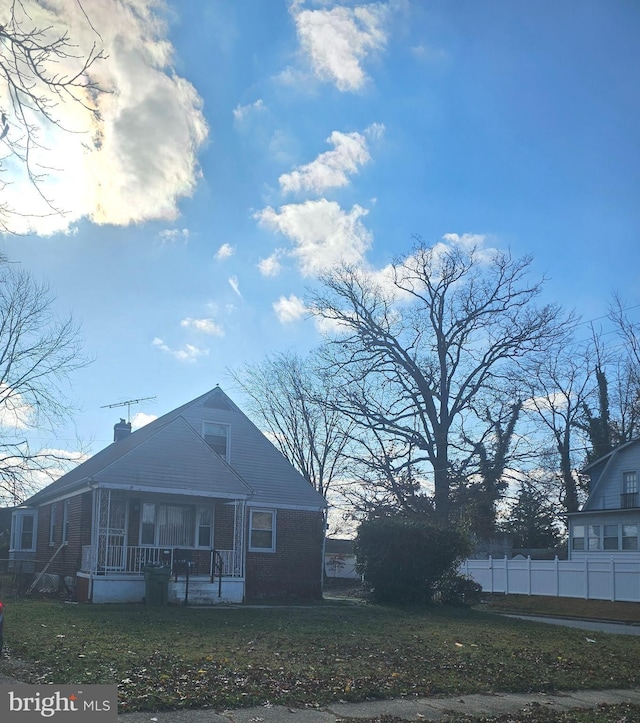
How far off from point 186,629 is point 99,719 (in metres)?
7.98

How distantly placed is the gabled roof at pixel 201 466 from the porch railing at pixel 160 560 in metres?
1.98

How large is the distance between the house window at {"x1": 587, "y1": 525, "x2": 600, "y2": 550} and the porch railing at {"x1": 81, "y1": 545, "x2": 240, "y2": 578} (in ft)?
72.6

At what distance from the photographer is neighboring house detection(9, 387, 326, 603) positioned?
2242 centimetres

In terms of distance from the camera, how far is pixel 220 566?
23109 mm

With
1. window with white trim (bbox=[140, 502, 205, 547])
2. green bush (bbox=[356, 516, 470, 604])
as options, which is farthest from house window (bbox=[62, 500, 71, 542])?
green bush (bbox=[356, 516, 470, 604])

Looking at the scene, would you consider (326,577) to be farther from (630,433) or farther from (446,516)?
(630,433)

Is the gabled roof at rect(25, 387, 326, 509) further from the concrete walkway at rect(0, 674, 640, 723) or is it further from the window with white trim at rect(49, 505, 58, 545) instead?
the concrete walkway at rect(0, 674, 640, 723)

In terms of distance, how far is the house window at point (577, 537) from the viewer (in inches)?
1604

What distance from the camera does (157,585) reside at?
70.2 feet

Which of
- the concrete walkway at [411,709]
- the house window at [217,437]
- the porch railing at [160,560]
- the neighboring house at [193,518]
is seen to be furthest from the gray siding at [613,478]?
the concrete walkway at [411,709]

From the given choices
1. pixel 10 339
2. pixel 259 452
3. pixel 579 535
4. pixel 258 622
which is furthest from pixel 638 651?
pixel 579 535

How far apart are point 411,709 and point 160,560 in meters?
16.0

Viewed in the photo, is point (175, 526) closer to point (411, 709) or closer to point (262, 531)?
point (262, 531)

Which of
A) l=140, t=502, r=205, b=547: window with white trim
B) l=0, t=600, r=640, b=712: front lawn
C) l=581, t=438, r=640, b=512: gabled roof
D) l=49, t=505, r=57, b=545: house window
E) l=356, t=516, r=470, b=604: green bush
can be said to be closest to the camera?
l=0, t=600, r=640, b=712: front lawn
